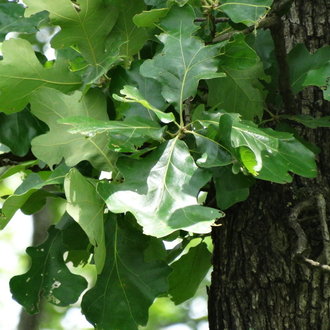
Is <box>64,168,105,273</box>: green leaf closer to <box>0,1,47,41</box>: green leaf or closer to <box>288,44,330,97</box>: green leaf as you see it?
<box>0,1,47,41</box>: green leaf

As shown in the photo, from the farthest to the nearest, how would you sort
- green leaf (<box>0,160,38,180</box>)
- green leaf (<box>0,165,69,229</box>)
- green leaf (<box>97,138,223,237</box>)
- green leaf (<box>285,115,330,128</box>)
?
green leaf (<box>0,160,38,180</box>)
green leaf (<box>285,115,330,128</box>)
green leaf (<box>0,165,69,229</box>)
green leaf (<box>97,138,223,237</box>)

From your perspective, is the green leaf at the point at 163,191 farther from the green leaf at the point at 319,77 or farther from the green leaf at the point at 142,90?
the green leaf at the point at 319,77

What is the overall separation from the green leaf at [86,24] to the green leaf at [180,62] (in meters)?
0.13

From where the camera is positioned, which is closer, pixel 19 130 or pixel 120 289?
pixel 120 289

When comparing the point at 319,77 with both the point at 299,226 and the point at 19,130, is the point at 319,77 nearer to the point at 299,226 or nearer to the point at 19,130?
the point at 299,226

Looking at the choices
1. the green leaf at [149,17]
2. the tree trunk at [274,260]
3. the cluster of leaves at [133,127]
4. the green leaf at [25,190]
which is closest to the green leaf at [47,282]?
the cluster of leaves at [133,127]

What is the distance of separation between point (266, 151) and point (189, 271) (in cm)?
50

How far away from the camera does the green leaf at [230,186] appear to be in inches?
55.2

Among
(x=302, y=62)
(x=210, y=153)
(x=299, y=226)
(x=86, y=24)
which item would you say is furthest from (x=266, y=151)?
(x=86, y=24)

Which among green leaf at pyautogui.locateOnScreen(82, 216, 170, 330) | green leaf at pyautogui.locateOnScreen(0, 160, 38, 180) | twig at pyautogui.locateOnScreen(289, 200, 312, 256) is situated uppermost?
twig at pyautogui.locateOnScreen(289, 200, 312, 256)

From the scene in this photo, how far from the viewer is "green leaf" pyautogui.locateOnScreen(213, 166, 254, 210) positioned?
55.2 inches

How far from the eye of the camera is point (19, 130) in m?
1.56

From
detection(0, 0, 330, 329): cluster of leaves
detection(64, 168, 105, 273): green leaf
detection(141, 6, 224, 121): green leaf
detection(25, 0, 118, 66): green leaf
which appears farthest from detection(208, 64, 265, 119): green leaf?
detection(64, 168, 105, 273): green leaf

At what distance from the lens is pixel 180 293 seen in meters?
1.73
